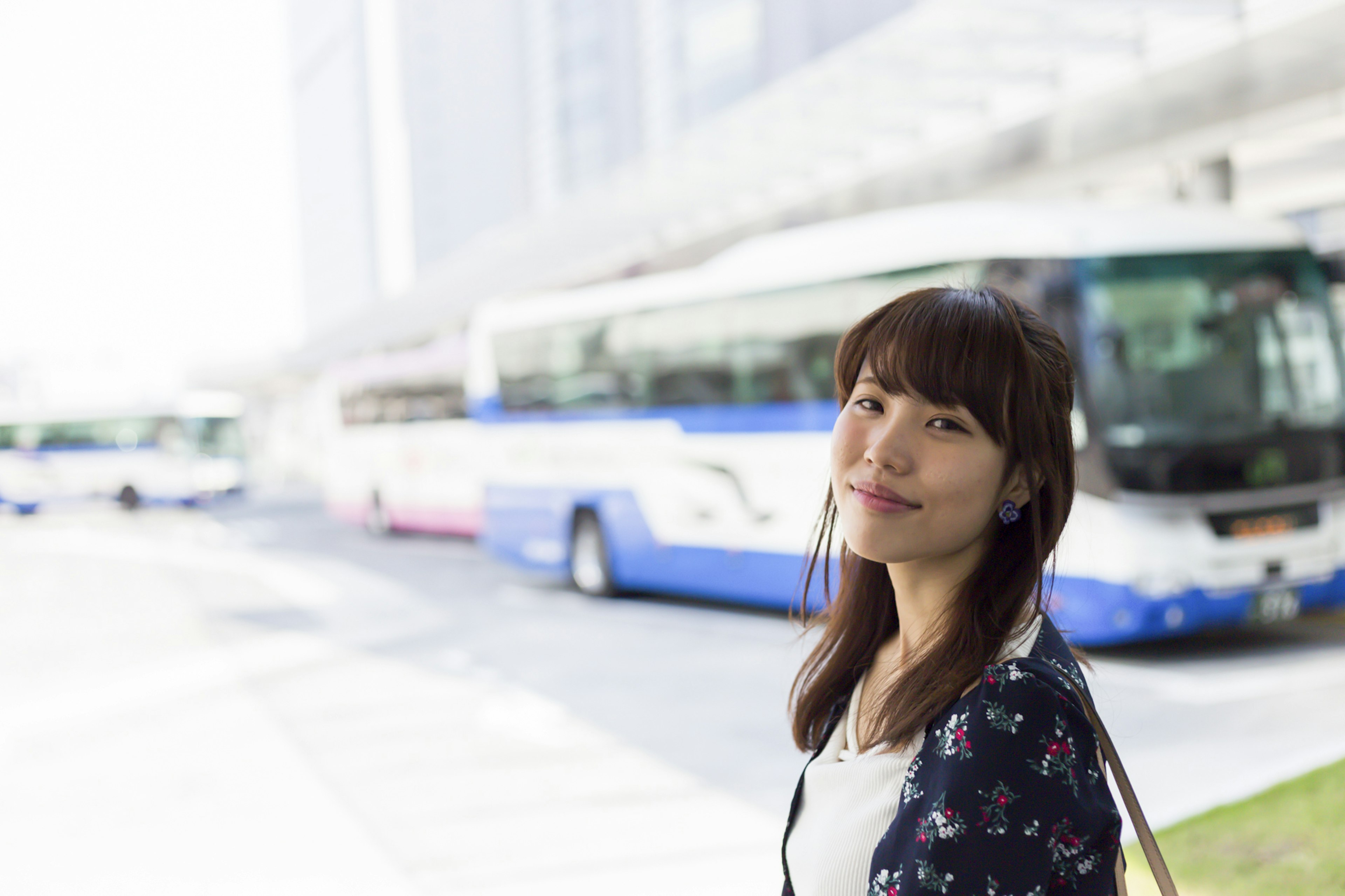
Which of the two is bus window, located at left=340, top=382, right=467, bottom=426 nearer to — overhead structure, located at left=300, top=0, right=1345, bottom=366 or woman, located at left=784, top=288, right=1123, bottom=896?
overhead structure, located at left=300, top=0, right=1345, bottom=366

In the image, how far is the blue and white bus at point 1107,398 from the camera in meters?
7.33

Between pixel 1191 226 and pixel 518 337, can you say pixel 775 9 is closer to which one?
pixel 518 337

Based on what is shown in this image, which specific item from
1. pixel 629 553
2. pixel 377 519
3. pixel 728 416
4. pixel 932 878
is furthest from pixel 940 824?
pixel 377 519

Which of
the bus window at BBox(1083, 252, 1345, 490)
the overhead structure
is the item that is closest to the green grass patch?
the bus window at BBox(1083, 252, 1345, 490)

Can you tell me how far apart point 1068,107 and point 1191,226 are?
470 centimetres

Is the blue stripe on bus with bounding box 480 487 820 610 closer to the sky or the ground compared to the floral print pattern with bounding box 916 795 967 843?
closer to the ground

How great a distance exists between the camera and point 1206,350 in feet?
25.2

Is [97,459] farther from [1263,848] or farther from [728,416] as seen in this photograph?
[1263,848]

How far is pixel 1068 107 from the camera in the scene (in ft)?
39.9

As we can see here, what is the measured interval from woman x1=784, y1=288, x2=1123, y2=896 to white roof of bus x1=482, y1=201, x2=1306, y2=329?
6.56 m

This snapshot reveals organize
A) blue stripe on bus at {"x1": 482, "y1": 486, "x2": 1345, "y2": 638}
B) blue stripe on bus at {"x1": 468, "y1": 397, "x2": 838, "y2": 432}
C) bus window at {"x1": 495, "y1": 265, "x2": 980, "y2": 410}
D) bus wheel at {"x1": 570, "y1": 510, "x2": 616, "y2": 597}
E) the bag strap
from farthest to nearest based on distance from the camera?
bus wheel at {"x1": 570, "y1": 510, "x2": 616, "y2": 597}
blue stripe on bus at {"x1": 468, "y1": 397, "x2": 838, "y2": 432}
bus window at {"x1": 495, "y1": 265, "x2": 980, "y2": 410}
blue stripe on bus at {"x1": 482, "y1": 486, "x2": 1345, "y2": 638}
the bag strap

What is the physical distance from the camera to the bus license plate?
7.45m

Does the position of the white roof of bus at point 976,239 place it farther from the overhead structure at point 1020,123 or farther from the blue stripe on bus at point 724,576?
the blue stripe on bus at point 724,576

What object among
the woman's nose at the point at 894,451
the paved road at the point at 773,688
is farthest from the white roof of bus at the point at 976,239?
the woman's nose at the point at 894,451
